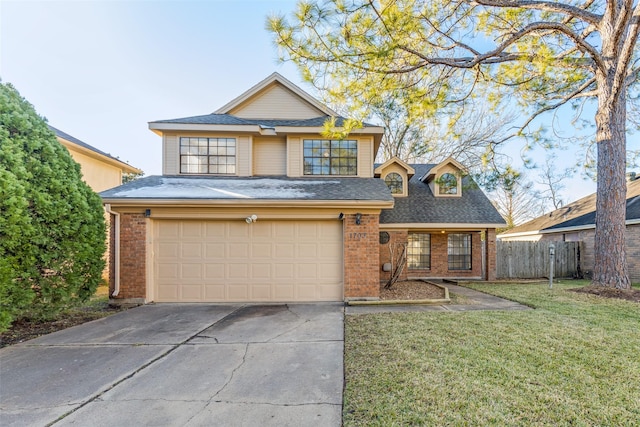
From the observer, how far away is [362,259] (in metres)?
7.53

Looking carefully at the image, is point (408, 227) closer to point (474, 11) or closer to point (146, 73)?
point (474, 11)

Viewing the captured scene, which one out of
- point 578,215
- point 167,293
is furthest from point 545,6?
point 167,293

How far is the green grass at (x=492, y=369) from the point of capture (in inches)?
109

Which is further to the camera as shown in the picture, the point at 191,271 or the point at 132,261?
the point at 191,271

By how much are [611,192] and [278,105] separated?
1043cm

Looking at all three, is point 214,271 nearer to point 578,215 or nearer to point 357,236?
point 357,236

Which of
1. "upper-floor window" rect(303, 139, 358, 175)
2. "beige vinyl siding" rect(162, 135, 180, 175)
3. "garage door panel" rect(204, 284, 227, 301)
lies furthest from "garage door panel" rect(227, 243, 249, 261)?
"beige vinyl siding" rect(162, 135, 180, 175)

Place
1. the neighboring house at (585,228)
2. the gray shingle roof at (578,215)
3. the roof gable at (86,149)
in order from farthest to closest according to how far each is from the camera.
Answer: the gray shingle roof at (578,215)
the neighboring house at (585,228)
the roof gable at (86,149)

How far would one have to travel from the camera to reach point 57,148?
18.9 feet

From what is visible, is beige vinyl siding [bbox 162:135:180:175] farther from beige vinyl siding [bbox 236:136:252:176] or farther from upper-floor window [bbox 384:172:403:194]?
upper-floor window [bbox 384:172:403:194]

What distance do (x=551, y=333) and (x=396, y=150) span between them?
621 inches

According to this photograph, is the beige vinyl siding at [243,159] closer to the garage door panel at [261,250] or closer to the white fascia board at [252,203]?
the white fascia board at [252,203]

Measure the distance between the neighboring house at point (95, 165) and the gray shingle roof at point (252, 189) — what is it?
4517mm

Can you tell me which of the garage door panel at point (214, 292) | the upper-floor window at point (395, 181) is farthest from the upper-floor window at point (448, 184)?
the garage door panel at point (214, 292)
